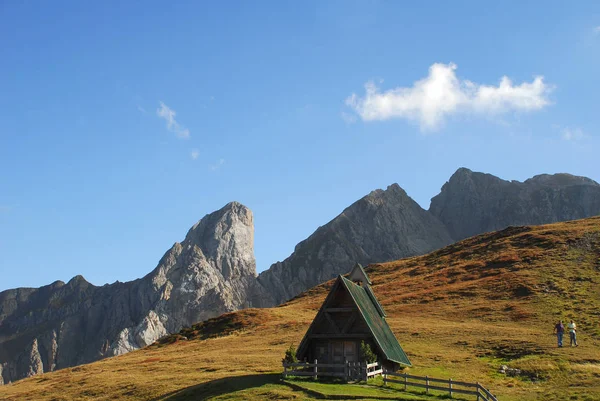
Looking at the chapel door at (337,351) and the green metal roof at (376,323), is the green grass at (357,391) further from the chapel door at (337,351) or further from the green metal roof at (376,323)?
the chapel door at (337,351)

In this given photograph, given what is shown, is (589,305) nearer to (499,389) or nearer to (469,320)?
(469,320)

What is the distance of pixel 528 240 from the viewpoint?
358 feet

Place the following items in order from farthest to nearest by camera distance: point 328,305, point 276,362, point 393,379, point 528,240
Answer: point 528,240
point 276,362
point 328,305
point 393,379

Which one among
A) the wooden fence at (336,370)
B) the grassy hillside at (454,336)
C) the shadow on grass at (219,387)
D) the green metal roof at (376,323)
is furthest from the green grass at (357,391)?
the green metal roof at (376,323)

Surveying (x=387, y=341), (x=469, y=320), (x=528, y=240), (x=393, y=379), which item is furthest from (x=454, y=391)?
(x=528, y=240)

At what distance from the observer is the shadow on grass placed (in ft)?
125

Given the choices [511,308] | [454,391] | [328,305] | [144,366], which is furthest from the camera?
[511,308]

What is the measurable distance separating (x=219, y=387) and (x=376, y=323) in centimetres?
1205

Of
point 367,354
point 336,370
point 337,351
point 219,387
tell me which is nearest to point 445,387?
point 367,354

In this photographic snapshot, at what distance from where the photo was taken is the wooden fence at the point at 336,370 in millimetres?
37000

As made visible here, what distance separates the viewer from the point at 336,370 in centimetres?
3953

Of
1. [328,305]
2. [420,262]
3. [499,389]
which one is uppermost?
[420,262]

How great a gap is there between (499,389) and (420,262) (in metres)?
89.3

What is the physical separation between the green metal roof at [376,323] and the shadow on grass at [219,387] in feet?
24.5
